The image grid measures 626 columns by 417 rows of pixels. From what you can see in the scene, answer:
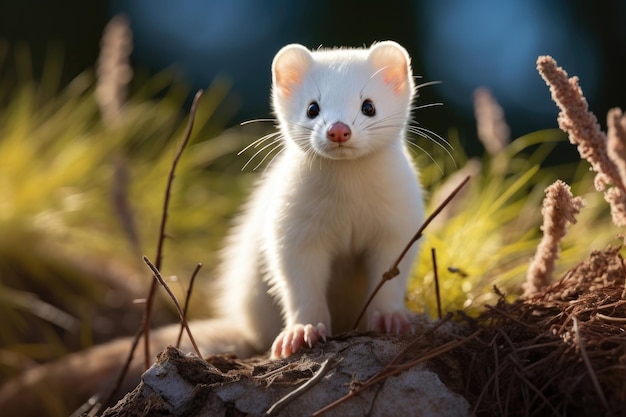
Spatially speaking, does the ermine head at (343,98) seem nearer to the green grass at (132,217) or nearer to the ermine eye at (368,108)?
the ermine eye at (368,108)

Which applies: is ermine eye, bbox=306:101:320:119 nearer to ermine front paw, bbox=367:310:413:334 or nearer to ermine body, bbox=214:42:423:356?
ermine body, bbox=214:42:423:356

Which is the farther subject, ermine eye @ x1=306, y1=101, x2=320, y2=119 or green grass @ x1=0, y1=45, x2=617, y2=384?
green grass @ x1=0, y1=45, x2=617, y2=384

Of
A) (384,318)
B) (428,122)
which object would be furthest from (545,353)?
(428,122)

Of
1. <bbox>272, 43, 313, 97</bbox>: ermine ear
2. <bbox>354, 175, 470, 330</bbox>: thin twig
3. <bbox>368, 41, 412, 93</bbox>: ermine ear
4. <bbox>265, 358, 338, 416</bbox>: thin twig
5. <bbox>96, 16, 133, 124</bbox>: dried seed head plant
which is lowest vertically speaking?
<bbox>265, 358, 338, 416</bbox>: thin twig

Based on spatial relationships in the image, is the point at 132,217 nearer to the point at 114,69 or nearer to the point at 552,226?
the point at 114,69

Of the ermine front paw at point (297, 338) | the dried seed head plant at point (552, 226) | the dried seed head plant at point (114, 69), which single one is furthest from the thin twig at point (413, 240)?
the dried seed head plant at point (114, 69)

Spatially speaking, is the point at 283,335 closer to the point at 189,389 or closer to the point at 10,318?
the point at 189,389

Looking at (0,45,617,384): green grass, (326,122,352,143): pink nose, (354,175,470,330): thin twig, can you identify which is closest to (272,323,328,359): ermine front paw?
(354,175,470,330): thin twig

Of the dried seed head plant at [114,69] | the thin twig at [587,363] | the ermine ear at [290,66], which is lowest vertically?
the thin twig at [587,363]

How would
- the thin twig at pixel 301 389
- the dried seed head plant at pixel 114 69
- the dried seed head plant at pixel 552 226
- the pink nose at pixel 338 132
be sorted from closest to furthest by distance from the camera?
the thin twig at pixel 301 389 < the dried seed head plant at pixel 552 226 < the pink nose at pixel 338 132 < the dried seed head plant at pixel 114 69
